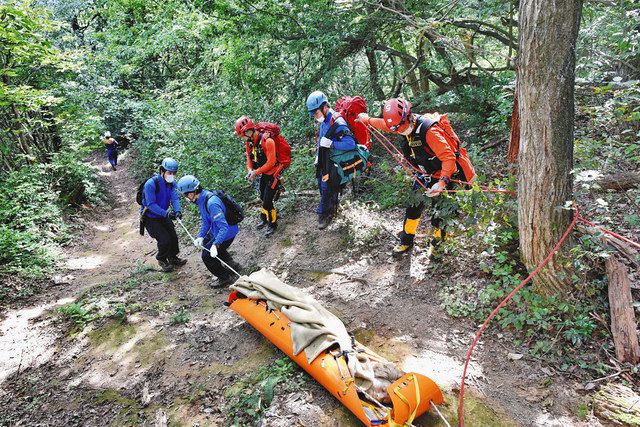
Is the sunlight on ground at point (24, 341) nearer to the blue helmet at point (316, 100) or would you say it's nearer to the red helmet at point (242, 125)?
the red helmet at point (242, 125)

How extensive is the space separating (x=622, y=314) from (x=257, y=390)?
3.82 m

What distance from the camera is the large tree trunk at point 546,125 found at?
3.51 m

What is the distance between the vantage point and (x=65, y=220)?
36.6 feet

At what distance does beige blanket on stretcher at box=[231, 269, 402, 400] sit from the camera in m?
3.52

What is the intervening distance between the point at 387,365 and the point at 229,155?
8.27m

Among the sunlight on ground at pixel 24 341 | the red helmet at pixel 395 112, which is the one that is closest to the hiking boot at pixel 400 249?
the red helmet at pixel 395 112

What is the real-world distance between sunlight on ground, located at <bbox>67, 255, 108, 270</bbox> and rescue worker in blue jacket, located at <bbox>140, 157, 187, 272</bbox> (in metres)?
2.68

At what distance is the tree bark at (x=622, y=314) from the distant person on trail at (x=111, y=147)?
18.2 metres

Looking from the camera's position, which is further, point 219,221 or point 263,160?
point 263,160

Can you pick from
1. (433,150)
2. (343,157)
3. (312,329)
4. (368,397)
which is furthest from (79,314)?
(433,150)

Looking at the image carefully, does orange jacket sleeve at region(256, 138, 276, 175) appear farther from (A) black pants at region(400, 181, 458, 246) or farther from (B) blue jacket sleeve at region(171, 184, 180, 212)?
(A) black pants at region(400, 181, 458, 246)

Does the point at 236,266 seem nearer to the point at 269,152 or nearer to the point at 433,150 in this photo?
the point at 269,152

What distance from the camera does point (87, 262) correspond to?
9352 mm

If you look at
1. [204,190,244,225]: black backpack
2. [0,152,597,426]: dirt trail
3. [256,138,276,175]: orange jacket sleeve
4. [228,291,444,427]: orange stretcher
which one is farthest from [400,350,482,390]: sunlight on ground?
[256,138,276,175]: orange jacket sleeve
